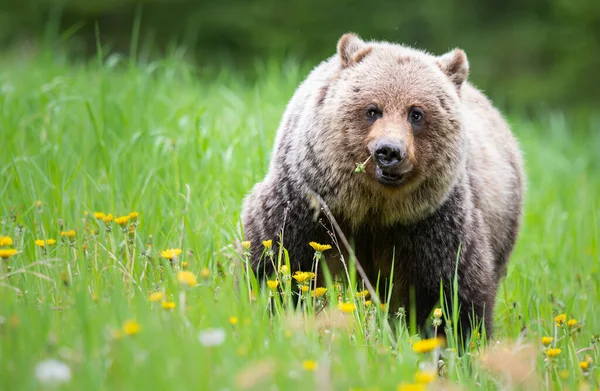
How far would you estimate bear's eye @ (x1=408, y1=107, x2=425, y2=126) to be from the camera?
12.8 ft

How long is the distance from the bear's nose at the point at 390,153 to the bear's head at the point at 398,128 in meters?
0.11

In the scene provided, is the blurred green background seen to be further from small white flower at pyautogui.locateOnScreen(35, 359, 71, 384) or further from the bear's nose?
small white flower at pyautogui.locateOnScreen(35, 359, 71, 384)

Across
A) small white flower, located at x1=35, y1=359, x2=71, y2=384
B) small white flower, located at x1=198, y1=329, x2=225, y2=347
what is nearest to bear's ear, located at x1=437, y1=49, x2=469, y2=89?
small white flower, located at x1=198, y1=329, x2=225, y2=347

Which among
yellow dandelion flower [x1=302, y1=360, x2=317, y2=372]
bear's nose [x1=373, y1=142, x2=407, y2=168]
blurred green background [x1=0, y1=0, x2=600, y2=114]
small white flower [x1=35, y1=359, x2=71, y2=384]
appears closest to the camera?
small white flower [x1=35, y1=359, x2=71, y2=384]

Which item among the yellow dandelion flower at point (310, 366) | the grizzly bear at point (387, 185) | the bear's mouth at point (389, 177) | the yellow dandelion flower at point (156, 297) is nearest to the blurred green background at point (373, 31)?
the grizzly bear at point (387, 185)

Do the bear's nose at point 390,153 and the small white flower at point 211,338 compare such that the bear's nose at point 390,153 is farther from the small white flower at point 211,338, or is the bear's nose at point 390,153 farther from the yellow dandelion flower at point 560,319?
the small white flower at point 211,338

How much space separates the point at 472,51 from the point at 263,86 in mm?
7913

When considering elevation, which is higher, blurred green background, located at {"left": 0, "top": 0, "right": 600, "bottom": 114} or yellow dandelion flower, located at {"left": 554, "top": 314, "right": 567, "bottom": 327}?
blurred green background, located at {"left": 0, "top": 0, "right": 600, "bottom": 114}

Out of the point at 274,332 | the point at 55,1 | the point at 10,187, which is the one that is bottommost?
the point at 274,332

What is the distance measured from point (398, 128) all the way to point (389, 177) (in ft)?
0.77

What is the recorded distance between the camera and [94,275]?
135 inches

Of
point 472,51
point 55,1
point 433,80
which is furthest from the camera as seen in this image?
point 472,51

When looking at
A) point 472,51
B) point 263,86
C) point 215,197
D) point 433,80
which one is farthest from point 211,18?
point 433,80

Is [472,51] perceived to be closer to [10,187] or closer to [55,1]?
[55,1]
